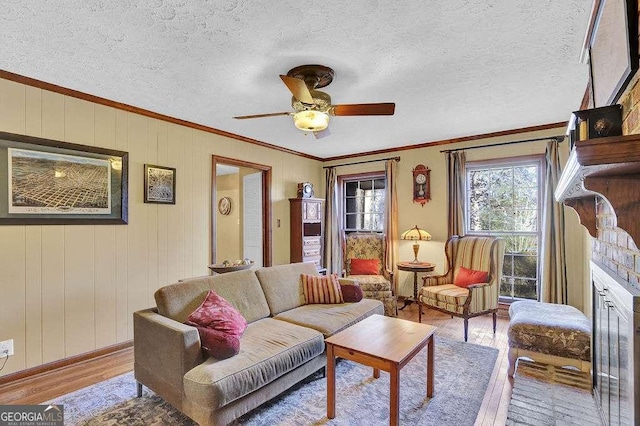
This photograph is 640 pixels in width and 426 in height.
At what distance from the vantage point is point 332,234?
18.8ft

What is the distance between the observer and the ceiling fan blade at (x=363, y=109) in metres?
2.44

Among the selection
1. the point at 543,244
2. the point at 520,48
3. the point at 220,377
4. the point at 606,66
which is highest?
the point at 520,48

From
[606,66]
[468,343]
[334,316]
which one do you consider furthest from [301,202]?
[606,66]

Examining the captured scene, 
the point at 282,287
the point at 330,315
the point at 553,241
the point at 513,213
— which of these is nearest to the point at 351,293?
the point at 330,315

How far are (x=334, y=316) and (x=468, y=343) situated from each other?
1.53 metres

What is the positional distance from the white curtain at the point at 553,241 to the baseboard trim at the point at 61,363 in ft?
15.5

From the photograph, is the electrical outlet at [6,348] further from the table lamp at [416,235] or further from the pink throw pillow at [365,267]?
the table lamp at [416,235]

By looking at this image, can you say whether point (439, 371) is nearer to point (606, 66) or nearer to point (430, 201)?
point (606, 66)

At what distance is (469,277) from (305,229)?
2572 mm

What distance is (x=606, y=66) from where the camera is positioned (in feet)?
5.20

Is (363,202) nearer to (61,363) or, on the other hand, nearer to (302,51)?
(302,51)

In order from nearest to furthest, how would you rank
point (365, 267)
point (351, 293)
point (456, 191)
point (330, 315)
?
point (330, 315)
point (351, 293)
point (456, 191)
point (365, 267)

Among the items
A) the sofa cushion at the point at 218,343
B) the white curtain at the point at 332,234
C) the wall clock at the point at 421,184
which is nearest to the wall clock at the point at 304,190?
the white curtain at the point at 332,234

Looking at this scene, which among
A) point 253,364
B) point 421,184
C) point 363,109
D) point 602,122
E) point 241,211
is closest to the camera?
point 602,122
